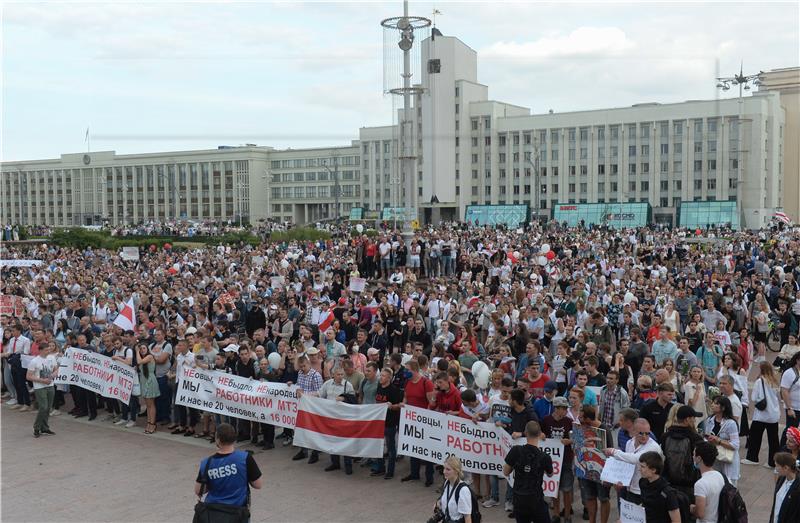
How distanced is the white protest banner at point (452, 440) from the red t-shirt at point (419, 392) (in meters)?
0.15

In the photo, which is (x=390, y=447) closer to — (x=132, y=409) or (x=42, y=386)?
(x=132, y=409)

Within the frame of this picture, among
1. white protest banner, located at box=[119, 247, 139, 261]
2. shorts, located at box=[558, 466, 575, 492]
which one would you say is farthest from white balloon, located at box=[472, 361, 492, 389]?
white protest banner, located at box=[119, 247, 139, 261]

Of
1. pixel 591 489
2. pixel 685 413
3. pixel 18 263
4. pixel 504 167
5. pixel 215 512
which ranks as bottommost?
pixel 591 489

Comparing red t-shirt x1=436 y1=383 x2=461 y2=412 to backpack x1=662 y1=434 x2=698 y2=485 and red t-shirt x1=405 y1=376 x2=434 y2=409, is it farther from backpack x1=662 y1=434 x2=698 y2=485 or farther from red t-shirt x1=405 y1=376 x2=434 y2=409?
backpack x1=662 y1=434 x2=698 y2=485

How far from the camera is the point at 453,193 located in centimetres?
10138

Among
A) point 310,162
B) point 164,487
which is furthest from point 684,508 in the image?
point 310,162

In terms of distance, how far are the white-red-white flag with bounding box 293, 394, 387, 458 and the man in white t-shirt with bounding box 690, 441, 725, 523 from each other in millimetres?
4670

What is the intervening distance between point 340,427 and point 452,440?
1.88 m

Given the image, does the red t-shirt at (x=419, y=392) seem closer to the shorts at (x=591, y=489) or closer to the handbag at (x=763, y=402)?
the shorts at (x=591, y=489)

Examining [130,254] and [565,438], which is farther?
[130,254]

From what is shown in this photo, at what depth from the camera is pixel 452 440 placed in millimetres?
9547

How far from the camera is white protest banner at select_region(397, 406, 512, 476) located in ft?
30.0

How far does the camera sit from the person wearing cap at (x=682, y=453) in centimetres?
700

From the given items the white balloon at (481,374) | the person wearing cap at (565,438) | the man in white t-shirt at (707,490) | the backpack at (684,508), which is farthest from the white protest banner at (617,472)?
the white balloon at (481,374)
